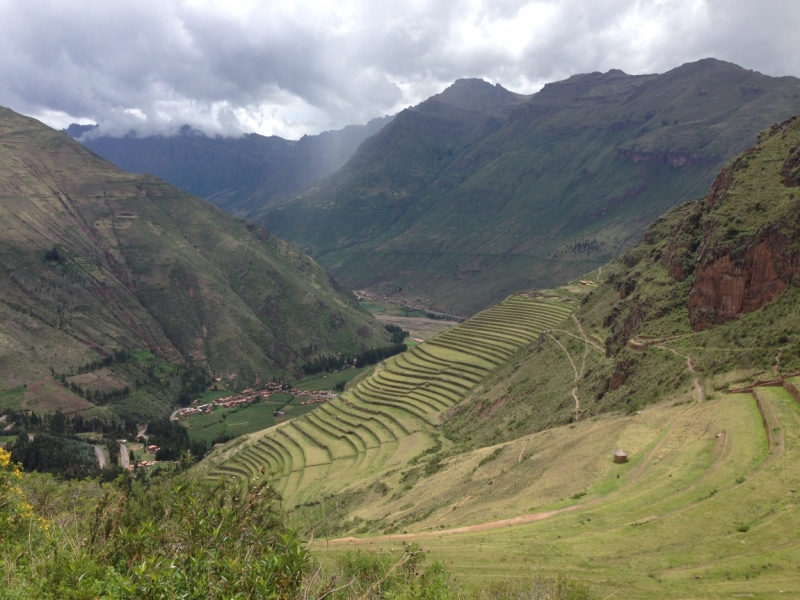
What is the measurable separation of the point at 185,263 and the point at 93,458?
92.4 metres

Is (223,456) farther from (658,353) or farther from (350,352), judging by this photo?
(350,352)

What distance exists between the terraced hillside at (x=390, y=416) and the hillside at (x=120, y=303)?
2540 inches

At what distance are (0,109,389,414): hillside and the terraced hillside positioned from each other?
6450 cm

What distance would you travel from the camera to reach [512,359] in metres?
80.1

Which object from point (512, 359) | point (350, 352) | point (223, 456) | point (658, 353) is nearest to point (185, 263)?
point (350, 352)

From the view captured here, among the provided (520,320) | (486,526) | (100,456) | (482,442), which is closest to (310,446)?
(482,442)

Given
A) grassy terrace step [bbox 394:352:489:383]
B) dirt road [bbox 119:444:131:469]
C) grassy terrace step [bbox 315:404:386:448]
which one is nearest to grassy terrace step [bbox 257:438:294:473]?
grassy terrace step [bbox 315:404:386:448]

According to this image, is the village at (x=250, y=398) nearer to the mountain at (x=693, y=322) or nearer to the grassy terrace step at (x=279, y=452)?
the grassy terrace step at (x=279, y=452)

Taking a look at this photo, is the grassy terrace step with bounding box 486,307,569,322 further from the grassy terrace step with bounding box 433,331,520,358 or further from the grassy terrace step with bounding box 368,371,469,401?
the grassy terrace step with bounding box 368,371,469,401

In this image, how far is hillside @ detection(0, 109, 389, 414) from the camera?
13288 cm

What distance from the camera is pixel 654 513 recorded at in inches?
1039

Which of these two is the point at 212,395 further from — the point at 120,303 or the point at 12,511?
the point at 12,511

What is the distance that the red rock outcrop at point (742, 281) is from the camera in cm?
4694

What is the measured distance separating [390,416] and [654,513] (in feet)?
172
